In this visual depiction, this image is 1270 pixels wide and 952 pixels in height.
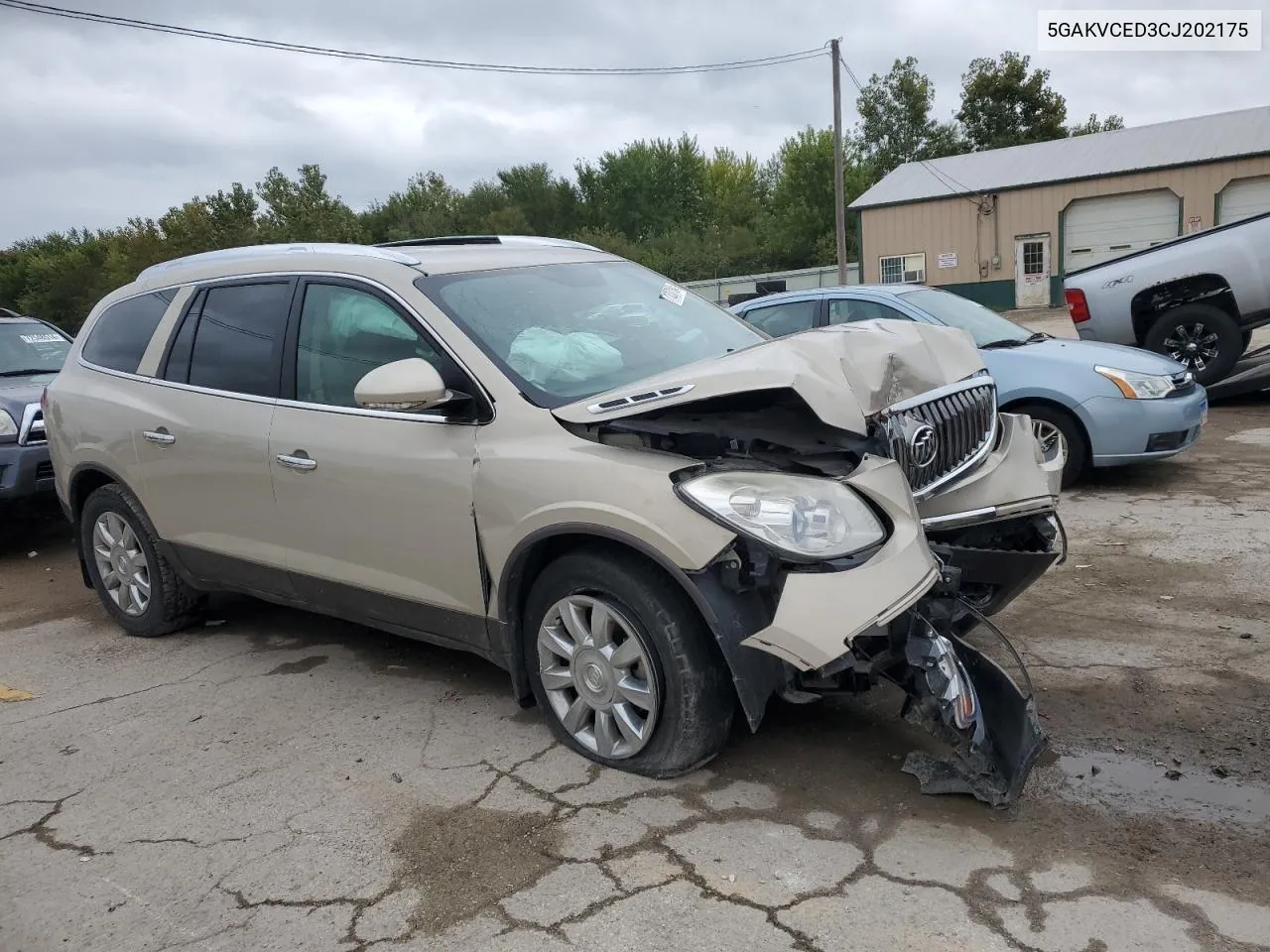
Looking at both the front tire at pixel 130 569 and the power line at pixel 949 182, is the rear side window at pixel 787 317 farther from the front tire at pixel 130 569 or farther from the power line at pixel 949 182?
the power line at pixel 949 182

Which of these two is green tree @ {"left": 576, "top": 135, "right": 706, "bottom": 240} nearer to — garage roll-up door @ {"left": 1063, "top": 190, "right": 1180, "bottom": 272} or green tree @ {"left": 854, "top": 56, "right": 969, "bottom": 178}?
green tree @ {"left": 854, "top": 56, "right": 969, "bottom": 178}

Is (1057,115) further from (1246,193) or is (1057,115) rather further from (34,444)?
(34,444)

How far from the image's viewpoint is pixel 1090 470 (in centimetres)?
743

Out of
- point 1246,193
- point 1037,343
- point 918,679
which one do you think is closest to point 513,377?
point 918,679

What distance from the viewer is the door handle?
405 cm

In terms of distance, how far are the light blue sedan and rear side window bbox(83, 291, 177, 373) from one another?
12.5ft

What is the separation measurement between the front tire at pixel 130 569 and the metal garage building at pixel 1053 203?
1172 inches

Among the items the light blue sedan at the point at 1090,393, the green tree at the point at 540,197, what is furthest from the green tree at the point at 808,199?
the light blue sedan at the point at 1090,393

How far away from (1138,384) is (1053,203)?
1078 inches

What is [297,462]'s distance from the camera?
4.10m

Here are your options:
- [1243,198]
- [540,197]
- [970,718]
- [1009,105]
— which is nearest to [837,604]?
[970,718]

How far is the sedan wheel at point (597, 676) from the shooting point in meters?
3.28

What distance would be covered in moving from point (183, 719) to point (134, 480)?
4.55ft

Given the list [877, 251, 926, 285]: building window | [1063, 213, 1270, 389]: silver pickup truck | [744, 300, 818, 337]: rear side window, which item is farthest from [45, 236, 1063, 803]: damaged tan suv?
[877, 251, 926, 285]: building window
